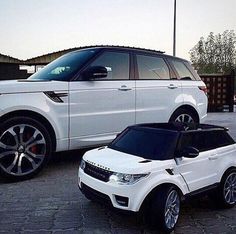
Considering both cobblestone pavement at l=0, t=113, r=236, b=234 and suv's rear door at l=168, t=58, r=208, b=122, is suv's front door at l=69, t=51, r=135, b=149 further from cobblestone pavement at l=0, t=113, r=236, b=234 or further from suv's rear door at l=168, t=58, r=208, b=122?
suv's rear door at l=168, t=58, r=208, b=122

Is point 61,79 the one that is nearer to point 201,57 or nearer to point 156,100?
point 156,100

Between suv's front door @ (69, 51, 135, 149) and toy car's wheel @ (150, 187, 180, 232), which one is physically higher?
suv's front door @ (69, 51, 135, 149)

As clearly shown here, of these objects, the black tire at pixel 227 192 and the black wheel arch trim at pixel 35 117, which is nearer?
the black tire at pixel 227 192

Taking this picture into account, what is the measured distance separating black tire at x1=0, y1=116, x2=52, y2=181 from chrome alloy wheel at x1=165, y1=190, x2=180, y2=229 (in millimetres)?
2210

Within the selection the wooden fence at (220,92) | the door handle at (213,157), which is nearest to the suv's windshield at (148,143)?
the door handle at (213,157)

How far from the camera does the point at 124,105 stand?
5.68 m

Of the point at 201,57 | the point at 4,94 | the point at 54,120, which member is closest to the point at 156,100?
the point at 54,120

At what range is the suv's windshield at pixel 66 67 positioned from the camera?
17.2ft

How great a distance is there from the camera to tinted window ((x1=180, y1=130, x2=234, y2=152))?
3781 millimetres

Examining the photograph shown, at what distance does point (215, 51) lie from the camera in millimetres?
56562

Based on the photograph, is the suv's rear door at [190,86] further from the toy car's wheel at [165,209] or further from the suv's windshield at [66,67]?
the toy car's wheel at [165,209]

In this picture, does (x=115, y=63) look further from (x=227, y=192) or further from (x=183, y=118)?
(x=227, y=192)

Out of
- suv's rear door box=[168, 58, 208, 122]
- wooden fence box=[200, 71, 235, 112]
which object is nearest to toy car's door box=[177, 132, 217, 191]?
suv's rear door box=[168, 58, 208, 122]

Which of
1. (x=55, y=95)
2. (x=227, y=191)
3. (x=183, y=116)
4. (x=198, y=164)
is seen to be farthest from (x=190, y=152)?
(x=183, y=116)
